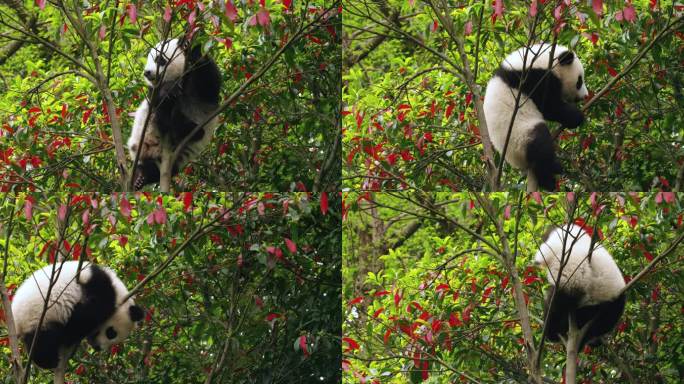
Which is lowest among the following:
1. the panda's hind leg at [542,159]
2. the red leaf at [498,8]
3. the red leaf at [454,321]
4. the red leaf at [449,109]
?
the red leaf at [454,321]

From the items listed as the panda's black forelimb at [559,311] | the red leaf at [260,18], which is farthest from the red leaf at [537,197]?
the red leaf at [260,18]

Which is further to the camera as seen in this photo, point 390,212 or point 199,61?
point 390,212

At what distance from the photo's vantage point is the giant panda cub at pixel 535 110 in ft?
11.5

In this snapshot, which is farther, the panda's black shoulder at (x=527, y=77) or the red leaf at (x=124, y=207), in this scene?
the panda's black shoulder at (x=527, y=77)

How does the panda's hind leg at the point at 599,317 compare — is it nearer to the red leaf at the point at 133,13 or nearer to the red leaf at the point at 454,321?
the red leaf at the point at 454,321

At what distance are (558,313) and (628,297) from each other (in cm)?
33

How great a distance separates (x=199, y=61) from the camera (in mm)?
3689

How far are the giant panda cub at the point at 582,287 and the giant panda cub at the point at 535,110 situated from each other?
1.02ft

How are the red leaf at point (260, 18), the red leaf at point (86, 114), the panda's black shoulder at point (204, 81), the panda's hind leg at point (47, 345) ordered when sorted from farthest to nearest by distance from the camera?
the red leaf at point (86, 114)
the panda's black shoulder at point (204, 81)
the panda's hind leg at point (47, 345)
the red leaf at point (260, 18)

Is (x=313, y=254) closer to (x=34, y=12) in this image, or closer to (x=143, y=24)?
(x=143, y=24)

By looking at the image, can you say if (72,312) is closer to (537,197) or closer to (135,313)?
(135,313)

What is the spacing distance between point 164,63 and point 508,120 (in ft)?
4.81

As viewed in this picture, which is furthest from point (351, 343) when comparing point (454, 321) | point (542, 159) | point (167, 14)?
point (167, 14)

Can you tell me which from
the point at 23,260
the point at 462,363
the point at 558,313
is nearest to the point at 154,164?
the point at 23,260
